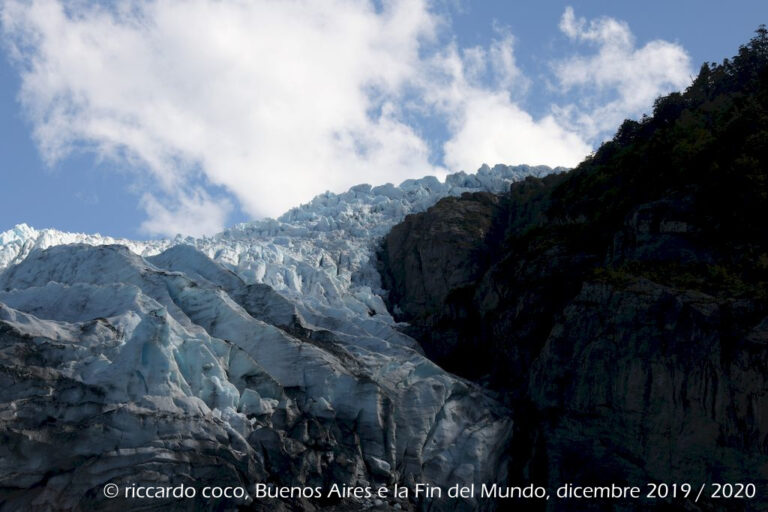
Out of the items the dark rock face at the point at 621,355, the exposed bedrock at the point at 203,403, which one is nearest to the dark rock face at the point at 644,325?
the dark rock face at the point at 621,355

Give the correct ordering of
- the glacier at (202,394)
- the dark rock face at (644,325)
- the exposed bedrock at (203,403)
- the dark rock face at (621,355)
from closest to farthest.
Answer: the exposed bedrock at (203,403)
the glacier at (202,394)
the dark rock face at (621,355)
the dark rock face at (644,325)

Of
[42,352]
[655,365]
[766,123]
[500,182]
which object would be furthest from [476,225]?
[42,352]

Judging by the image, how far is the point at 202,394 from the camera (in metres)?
31.7

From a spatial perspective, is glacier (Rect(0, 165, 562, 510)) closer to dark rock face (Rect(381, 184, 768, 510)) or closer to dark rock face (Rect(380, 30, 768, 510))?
dark rock face (Rect(381, 184, 768, 510))

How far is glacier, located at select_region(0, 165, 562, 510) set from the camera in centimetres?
2702

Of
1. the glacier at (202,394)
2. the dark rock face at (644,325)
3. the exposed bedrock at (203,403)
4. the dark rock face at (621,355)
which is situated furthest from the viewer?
the dark rock face at (644,325)

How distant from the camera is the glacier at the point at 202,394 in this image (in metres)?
27.0

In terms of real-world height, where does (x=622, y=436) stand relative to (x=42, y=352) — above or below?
below

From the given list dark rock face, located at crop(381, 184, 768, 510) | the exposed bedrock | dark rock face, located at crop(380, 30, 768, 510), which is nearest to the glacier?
the exposed bedrock

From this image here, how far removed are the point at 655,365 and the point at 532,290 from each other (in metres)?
10.1

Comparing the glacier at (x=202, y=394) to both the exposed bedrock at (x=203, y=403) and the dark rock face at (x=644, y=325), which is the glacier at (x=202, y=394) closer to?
the exposed bedrock at (x=203, y=403)

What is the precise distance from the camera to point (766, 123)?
3612 cm

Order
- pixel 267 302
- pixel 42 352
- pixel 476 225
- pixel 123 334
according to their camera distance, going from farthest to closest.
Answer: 1. pixel 476 225
2. pixel 267 302
3. pixel 123 334
4. pixel 42 352

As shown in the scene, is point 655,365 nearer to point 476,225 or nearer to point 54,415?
point 54,415
